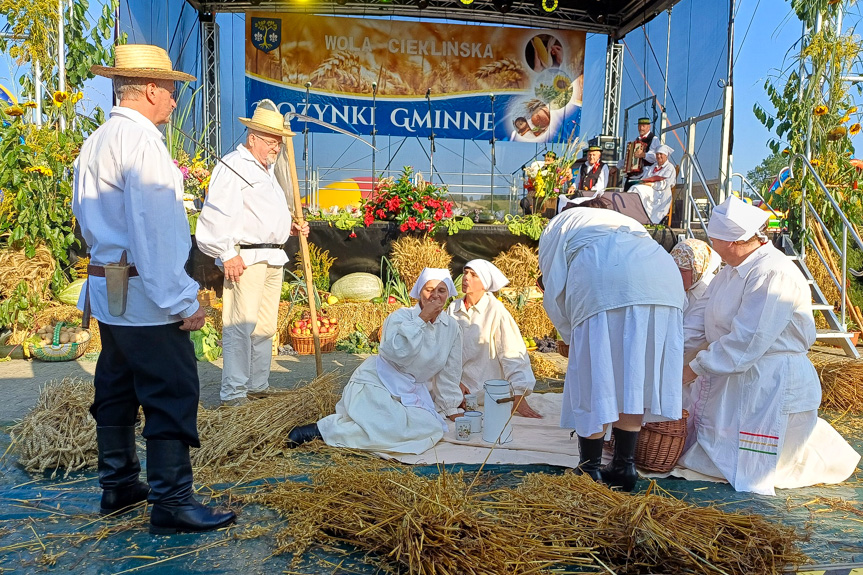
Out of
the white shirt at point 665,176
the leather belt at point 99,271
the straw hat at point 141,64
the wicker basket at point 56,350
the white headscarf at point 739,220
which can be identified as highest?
the white shirt at point 665,176

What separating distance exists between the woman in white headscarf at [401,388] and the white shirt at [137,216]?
1458 millimetres

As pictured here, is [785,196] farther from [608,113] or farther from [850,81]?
[608,113]

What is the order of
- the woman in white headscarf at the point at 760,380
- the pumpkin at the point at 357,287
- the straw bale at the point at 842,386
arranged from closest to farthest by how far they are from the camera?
the woman in white headscarf at the point at 760,380, the straw bale at the point at 842,386, the pumpkin at the point at 357,287

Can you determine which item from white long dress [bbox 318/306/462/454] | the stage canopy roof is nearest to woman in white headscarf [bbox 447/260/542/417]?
white long dress [bbox 318/306/462/454]

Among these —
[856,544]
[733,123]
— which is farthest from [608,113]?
[856,544]

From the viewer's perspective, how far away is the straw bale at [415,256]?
7.59 metres

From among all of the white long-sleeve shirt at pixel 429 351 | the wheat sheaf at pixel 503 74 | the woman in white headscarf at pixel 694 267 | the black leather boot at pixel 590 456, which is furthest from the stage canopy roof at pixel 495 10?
the black leather boot at pixel 590 456

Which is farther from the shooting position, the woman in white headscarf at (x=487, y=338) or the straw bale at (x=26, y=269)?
the straw bale at (x=26, y=269)

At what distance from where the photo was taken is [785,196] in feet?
26.5

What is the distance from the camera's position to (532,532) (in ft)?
7.63

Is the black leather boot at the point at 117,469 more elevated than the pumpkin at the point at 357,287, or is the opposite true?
the pumpkin at the point at 357,287

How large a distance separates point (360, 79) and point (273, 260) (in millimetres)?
9217

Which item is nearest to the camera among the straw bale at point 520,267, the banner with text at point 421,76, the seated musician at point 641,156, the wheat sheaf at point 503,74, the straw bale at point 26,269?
the straw bale at point 26,269

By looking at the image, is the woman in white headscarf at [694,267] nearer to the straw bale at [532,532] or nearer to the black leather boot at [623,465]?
the black leather boot at [623,465]
